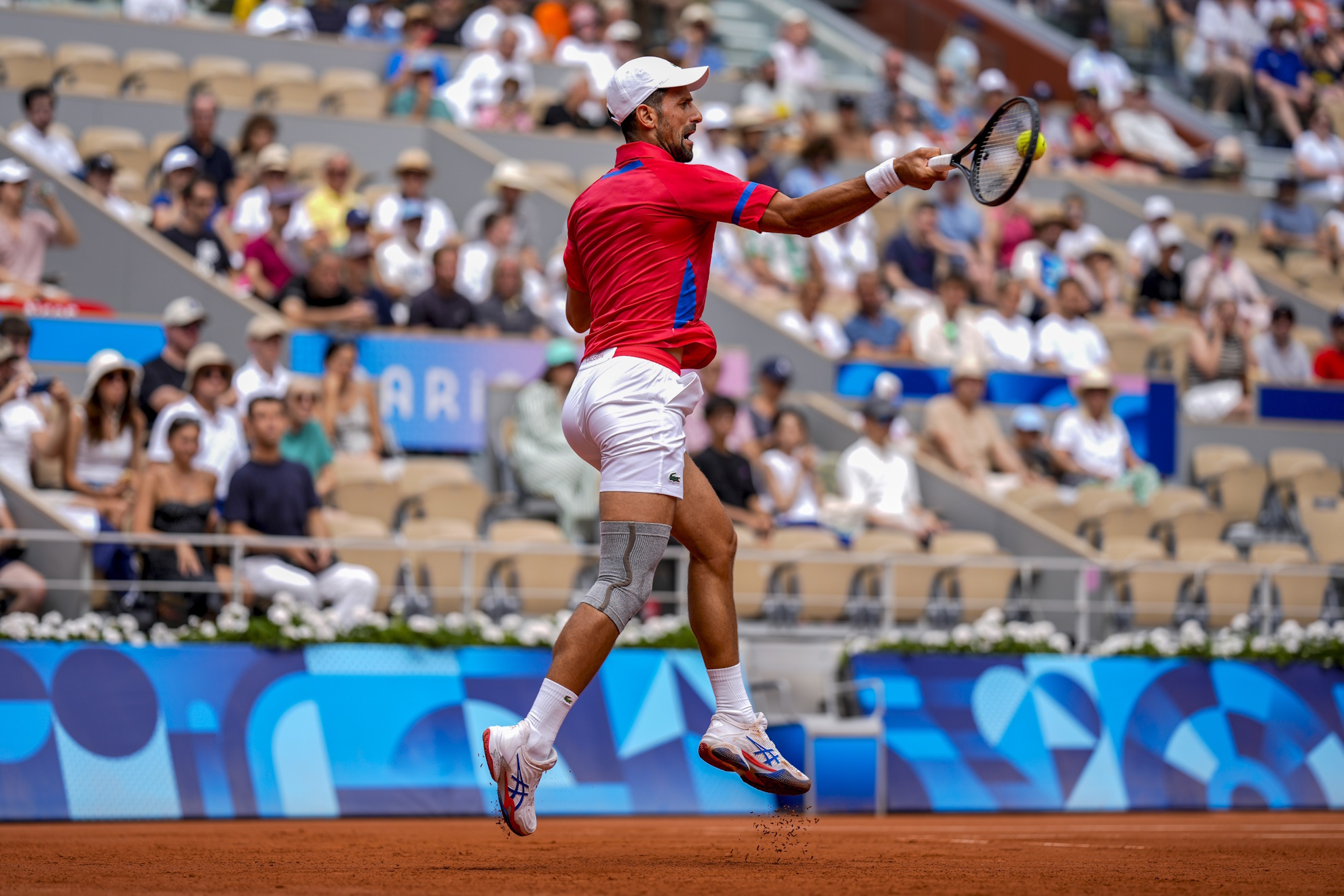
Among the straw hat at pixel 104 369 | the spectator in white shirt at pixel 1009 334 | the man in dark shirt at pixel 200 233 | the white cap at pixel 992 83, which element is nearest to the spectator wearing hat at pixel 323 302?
the man in dark shirt at pixel 200 233

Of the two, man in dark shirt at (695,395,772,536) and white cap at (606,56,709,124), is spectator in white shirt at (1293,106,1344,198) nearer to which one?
man in dark shirt at (695,395,772,536)

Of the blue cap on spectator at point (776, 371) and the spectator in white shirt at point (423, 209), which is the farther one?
the spectator in white shirt at point (423, 209)

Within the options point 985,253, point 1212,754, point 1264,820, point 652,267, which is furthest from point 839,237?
point 652,267

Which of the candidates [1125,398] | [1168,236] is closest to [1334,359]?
[1168,236]

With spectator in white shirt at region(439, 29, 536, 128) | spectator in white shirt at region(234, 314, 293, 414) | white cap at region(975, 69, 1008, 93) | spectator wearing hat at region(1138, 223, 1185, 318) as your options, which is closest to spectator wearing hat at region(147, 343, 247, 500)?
spectator in white shirt at region(234, 314, 293, 414)

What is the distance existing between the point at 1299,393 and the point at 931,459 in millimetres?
4556

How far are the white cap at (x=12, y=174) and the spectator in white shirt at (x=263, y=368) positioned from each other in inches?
94.1

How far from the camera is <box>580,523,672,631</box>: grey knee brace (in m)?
5.65

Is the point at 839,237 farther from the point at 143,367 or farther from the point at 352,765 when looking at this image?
the point at 352,765

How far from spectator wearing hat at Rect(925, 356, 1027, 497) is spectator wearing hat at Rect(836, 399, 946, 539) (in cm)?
87

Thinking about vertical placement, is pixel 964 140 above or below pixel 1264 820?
above

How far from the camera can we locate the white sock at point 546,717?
558 centimetres

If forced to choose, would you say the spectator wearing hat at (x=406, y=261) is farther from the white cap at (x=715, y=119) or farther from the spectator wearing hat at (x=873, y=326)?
the spectator wearing hat at (x=873, y=326)

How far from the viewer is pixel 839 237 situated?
677 inches
